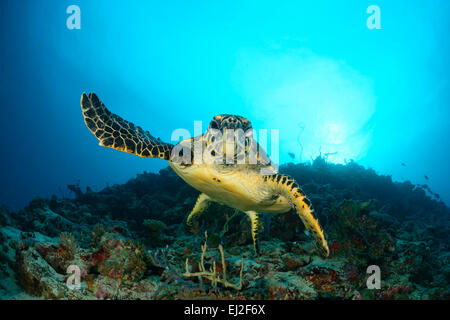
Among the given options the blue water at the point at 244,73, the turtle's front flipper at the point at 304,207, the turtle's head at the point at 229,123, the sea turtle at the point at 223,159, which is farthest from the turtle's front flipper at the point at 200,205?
the blue water at the point at 244,73

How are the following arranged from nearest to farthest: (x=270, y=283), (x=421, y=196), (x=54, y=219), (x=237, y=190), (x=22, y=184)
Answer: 1. (x=270, y=283)
2. (x=237, y=190)
3. (x=54, y=219)
4. (x=421, y=196)
5. (x=22, y=184)

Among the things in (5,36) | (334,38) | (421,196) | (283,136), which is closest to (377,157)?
(283,136)

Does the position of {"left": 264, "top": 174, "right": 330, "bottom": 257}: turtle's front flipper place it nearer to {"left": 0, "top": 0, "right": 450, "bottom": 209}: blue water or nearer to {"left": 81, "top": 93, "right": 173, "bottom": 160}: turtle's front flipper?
{"left": 81, "top": 93, "right": 173, "bottom": 160}: turtle's front flipper

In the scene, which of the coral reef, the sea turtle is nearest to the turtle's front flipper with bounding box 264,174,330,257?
the sea turtle

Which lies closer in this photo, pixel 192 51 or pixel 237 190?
pixel 237 190

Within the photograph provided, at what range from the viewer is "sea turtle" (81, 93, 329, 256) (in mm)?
3414

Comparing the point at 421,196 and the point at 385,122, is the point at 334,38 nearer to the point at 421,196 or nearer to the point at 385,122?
the point at 385,122

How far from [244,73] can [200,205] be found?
5599 centimetres

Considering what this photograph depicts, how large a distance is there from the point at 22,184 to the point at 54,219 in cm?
11019

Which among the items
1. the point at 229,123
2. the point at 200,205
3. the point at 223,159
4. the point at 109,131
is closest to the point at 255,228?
the point at 200,205

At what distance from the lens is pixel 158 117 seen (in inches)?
2884

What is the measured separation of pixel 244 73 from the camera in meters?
55.6
